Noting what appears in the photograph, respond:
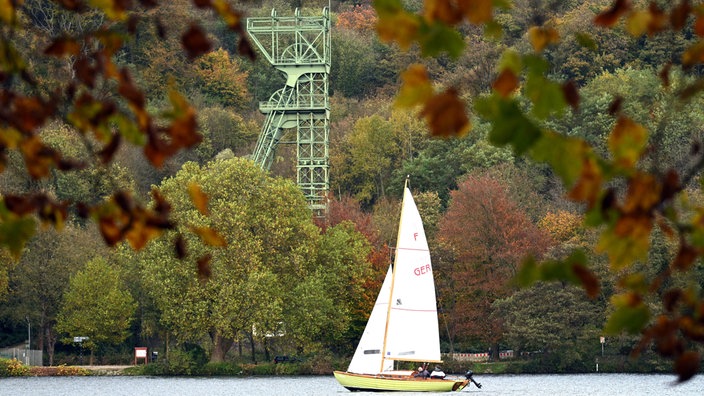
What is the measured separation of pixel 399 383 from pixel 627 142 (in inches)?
1896

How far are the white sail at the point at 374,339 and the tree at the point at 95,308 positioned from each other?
51.6 feet

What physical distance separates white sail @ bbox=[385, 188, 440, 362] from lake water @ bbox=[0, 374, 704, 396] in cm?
215

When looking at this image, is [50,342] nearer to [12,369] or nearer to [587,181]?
[12,369]

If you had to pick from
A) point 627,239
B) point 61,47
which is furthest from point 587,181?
point 61,47

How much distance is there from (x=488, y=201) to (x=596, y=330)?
10.5 metres

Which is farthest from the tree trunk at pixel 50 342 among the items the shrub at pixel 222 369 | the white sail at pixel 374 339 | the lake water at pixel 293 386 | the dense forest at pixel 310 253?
the white sail at pixel 374 339

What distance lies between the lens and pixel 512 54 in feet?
15.6

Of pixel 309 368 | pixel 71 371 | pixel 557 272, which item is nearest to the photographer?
pixel 557 272

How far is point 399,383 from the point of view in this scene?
5250cm

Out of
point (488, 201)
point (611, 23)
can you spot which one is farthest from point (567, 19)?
point (611, 23)

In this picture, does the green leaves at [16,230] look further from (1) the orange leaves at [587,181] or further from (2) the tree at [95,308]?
(2) the tree at [95,308]

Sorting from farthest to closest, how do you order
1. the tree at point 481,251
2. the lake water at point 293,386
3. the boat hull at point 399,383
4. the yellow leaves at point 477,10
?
the tree at point 481,251, the lake water at point 293,386, the boat hull at point 399,383, the yellow leaves at point 477,10

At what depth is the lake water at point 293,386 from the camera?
2063 inches

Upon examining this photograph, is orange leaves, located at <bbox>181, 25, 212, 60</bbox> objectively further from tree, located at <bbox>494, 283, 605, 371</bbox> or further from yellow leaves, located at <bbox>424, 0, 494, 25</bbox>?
tree, located at <bbox>494, 283, 605, 371</bbox>
